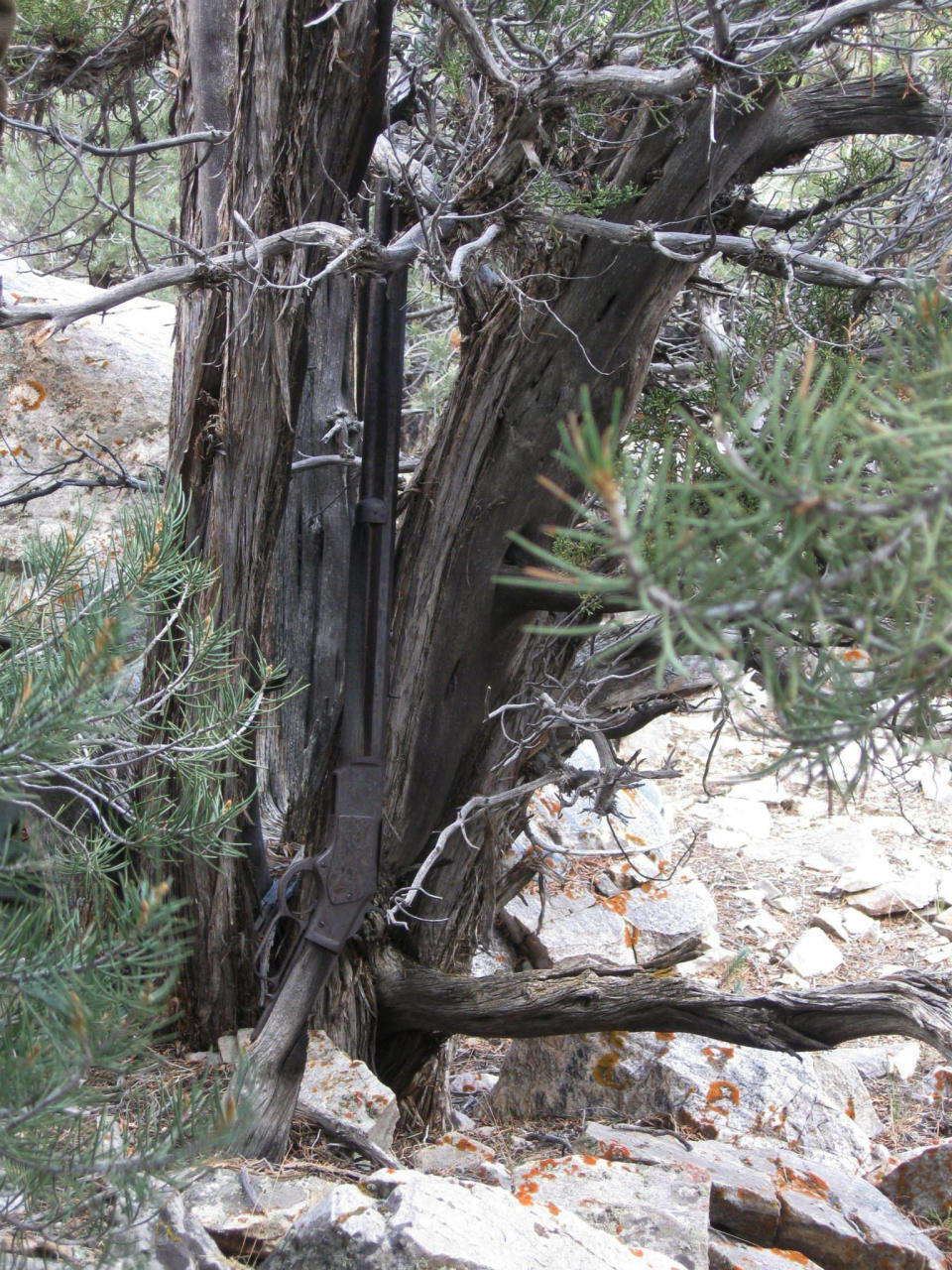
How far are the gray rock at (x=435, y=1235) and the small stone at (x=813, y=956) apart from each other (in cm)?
390

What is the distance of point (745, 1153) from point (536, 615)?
6.73 feet

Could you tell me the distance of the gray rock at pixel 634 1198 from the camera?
A: 288cm

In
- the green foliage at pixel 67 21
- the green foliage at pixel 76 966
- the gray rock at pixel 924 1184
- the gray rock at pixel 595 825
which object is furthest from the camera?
the gray rock at pixel 595 825

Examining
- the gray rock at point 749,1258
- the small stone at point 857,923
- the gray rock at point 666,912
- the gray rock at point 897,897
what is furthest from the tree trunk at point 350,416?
the gray rock at point 897,897

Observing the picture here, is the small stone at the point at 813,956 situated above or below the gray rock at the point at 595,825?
below

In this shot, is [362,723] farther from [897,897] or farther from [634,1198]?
[897,897]

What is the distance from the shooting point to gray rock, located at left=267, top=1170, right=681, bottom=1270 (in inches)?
90.7

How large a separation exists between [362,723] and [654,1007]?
1283 mm

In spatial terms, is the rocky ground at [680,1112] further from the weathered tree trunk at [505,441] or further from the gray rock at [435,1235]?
the weathered tree trunk at [505,441]

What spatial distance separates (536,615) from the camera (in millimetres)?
3875

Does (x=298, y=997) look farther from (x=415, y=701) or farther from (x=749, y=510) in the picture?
(x=749, y=510)

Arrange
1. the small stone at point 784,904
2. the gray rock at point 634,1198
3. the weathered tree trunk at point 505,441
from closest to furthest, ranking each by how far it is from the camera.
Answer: the gray rock at point 634,1198 → the weathered tree trunk at point 505,441 → the small stone at point 784,904

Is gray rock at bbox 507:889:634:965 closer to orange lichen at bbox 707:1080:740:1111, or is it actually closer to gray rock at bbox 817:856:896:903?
orange lichen at bbox 707:1080:740:1111

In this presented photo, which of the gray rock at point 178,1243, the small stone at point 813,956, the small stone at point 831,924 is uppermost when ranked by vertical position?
the gray rock at point 178,1243
